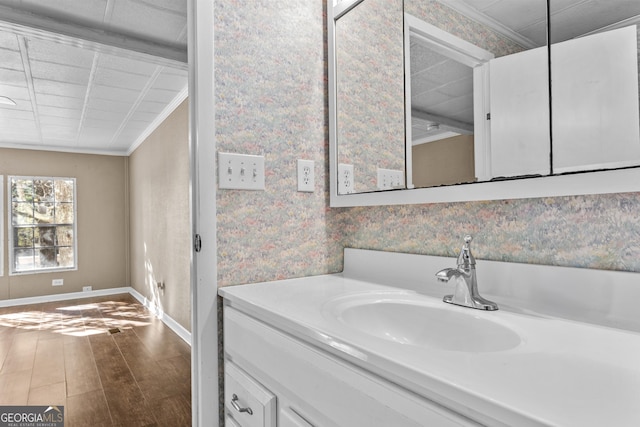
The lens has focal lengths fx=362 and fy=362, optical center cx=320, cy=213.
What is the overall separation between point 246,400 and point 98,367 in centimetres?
259

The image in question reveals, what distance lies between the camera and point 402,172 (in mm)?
1156

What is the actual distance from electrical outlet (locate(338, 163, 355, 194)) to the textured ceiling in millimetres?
1463

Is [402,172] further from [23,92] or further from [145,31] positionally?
[23,92]

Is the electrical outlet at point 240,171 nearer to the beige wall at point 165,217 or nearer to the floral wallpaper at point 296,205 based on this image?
the floral wallpaper at point 296,205

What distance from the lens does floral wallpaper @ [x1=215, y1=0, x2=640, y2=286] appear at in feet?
3.07

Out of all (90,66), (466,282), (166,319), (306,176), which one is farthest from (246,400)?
(166,319)

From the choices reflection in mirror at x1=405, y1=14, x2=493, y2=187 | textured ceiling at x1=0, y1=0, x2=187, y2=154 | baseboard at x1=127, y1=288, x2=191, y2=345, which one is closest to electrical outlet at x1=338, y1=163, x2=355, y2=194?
reflection in mirror at x1=405, y1=14, x2=493, y2=187

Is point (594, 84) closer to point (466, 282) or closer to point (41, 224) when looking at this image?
point (466, 282)

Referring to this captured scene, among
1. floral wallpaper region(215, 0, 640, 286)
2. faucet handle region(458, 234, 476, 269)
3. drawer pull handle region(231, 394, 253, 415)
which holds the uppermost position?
floral wallpaper region(215, 0, 640, 286)

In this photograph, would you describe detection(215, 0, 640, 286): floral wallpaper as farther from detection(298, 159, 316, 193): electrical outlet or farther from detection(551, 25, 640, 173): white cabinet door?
detection(551, 25, 640, 173): white cabinet door

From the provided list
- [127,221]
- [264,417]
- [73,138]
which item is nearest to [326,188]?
[264,417]

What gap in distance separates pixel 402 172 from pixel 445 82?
0.29m

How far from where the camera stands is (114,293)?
5934 millimetres

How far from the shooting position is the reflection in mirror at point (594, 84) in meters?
0.70
